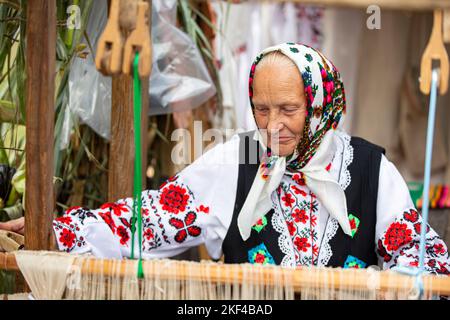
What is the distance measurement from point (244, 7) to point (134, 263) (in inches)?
113

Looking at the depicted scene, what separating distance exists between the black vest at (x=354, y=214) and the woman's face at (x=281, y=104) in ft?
0.43

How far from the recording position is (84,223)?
1.88m

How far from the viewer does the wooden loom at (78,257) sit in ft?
4.82

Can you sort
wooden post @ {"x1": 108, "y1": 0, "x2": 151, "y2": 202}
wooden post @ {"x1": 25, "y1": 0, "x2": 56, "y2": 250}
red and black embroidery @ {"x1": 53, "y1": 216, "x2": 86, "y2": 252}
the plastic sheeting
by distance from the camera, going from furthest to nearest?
the plastic sheeting
wooden post @ {"x1": 108, "y1": 0, "x2": 151, "y2": 202}
red and black embroidery @ {"x1": 53, "y1": 216, "x2": 86, "y2": 252}
wooden post @ {"x1": 25, "y1": 0, "x2": 56, "y2": 250}

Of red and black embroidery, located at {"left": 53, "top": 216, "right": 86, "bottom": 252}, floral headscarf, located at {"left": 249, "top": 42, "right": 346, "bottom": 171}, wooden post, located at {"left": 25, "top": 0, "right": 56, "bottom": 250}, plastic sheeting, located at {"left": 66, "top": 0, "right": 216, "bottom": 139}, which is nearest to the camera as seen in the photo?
wooden post, located at {"left": 25, "top": 0, "right": 56, "bottom": 250}

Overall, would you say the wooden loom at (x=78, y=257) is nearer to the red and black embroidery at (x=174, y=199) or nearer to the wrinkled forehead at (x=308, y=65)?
the red and black embroidery at (x=174, y=199)

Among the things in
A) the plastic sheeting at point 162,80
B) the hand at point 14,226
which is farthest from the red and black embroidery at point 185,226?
the plastic sheeting at point 162,80

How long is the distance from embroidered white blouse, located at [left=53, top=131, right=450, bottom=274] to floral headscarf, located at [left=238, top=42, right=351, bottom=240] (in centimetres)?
3

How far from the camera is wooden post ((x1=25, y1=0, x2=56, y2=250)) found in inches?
63.5

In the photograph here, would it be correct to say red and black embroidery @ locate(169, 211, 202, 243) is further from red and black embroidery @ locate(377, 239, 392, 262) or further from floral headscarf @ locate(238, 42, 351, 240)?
red and black embroidery @ locate(377, 239, 392, 262)

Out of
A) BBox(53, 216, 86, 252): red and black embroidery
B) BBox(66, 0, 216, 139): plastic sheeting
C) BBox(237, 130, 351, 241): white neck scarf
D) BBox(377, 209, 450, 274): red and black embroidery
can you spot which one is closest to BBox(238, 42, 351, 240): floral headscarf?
BBox(237, 130, 351, 241): white neck scarf

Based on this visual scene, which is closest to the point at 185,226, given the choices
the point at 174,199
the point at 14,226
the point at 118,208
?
the point at 174,199

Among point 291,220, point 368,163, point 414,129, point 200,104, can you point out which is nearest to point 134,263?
point 291,220

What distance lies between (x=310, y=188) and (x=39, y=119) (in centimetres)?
73
